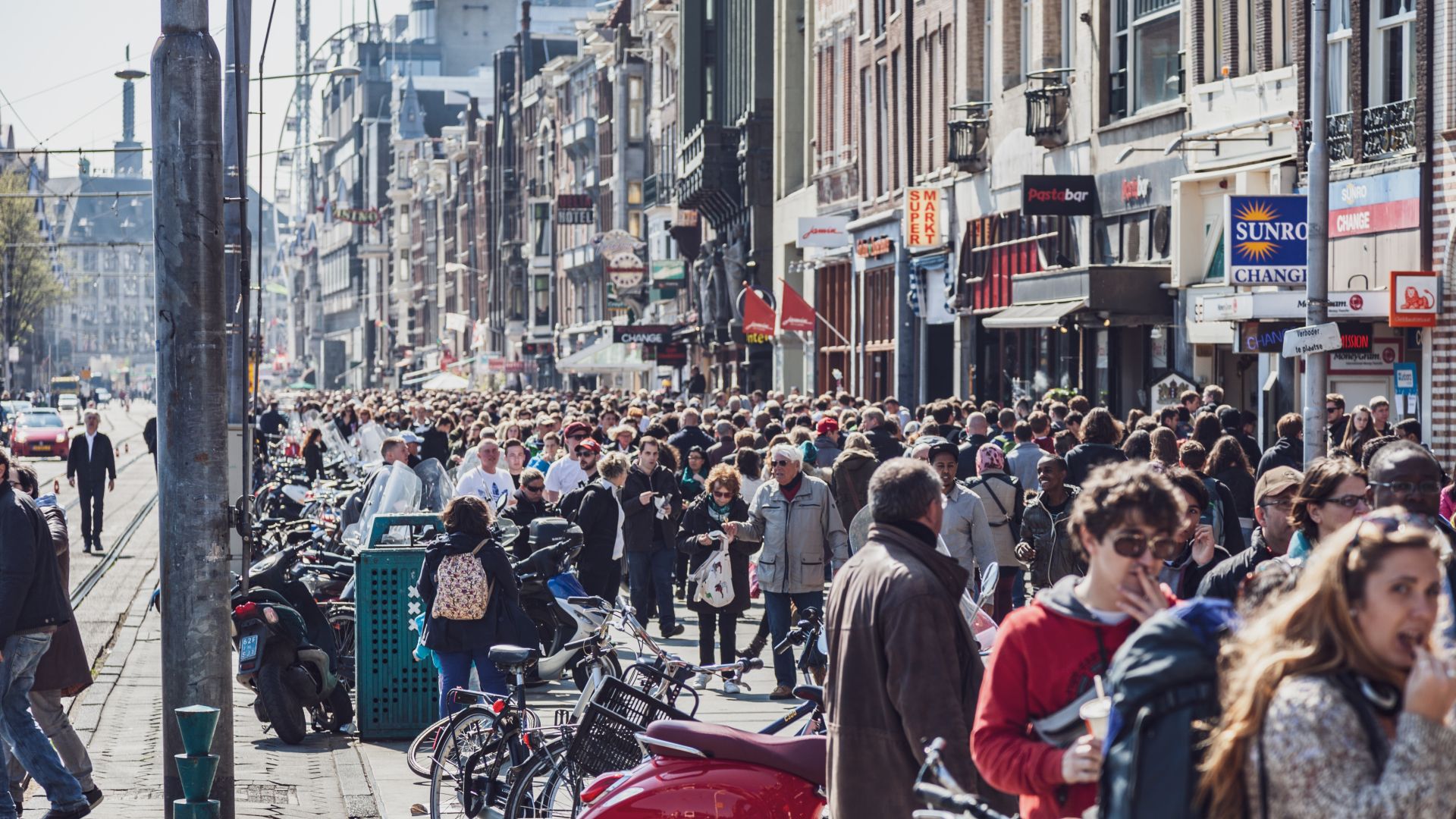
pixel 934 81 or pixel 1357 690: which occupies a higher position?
pixel 934 81

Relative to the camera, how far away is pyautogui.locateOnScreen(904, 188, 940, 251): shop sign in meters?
38.6

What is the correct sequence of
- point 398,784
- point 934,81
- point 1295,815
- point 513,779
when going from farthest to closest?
point 934,81 → point 398,784 → point 513,779 → point 1295,815

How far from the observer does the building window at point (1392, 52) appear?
21.9 metres

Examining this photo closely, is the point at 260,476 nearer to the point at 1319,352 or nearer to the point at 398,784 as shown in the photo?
the point at 1319,352

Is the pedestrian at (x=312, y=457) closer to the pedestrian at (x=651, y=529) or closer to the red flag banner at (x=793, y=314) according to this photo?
the red flag banner at (x=793, y=314)

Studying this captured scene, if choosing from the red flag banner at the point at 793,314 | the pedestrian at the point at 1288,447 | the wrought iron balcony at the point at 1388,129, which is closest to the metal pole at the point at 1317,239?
the pedestrian at the point at 1288,447

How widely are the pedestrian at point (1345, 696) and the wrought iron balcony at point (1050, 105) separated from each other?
29204 millimetres

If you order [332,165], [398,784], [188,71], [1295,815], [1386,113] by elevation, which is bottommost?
[398,784]

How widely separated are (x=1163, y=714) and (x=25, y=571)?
22.4ft

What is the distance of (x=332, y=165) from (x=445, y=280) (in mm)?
66556

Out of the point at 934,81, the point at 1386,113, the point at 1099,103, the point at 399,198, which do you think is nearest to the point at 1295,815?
the point at 1386,113

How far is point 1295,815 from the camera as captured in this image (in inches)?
131

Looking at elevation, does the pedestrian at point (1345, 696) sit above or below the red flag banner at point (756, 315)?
below

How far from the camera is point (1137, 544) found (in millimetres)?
4457
